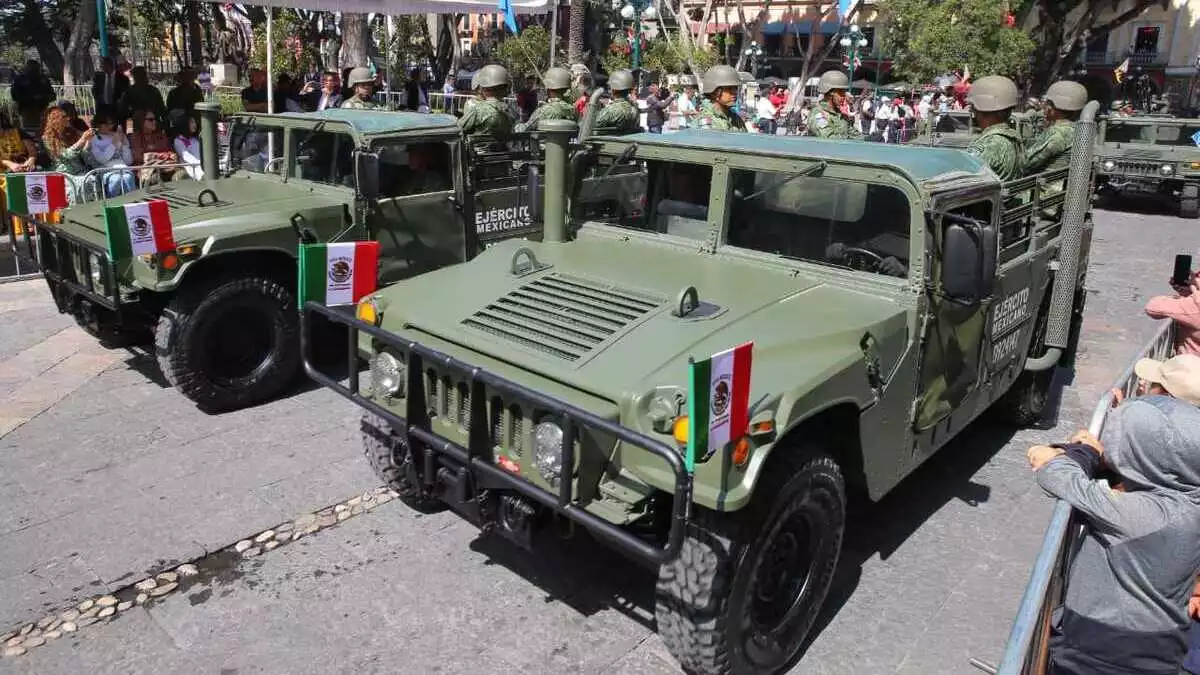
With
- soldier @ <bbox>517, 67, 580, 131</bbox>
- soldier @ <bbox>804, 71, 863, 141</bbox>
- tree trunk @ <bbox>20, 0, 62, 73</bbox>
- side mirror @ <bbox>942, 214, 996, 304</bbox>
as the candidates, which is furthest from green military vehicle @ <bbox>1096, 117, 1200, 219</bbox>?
tree trunk @ <bbox>20, 0, 62, 73</bbox>

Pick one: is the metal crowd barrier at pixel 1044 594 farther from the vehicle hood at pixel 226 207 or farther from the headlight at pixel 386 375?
the vehicle hood at pixel 226 207

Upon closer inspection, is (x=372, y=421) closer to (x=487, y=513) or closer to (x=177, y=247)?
(x=487, y=513)

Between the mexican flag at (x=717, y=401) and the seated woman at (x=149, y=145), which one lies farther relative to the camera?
the seated woman at (x=149, y=145)

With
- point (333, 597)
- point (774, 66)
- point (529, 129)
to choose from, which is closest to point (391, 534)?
point (333, 597)

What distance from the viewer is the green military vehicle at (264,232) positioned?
5.85m

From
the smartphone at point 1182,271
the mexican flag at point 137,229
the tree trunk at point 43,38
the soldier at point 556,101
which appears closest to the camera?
the smartphone at point 1182,271

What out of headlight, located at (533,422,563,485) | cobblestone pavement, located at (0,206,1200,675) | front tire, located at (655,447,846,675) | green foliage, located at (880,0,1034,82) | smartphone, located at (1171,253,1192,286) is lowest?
cobblestone pavement, located at (0,206,1200,675)

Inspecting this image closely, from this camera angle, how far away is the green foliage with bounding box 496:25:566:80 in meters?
28.5

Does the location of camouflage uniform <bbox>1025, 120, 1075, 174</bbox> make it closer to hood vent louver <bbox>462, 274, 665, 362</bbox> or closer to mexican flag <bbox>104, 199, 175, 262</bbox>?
hood vent louver <bbox>462, 274, 665, 362</bbox>

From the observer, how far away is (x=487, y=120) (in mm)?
7527

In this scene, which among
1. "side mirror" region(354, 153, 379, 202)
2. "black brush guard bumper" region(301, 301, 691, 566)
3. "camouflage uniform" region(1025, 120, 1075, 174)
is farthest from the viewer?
"camouflage uniform" region(1025, 120, 1075, 174)

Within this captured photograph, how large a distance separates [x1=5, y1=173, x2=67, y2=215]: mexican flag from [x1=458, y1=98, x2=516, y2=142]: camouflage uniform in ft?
9.51

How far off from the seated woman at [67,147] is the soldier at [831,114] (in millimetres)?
6523

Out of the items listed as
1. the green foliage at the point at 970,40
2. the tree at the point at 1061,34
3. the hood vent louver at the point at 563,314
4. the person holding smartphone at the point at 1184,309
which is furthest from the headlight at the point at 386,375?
the tree at the point at 1061,34
